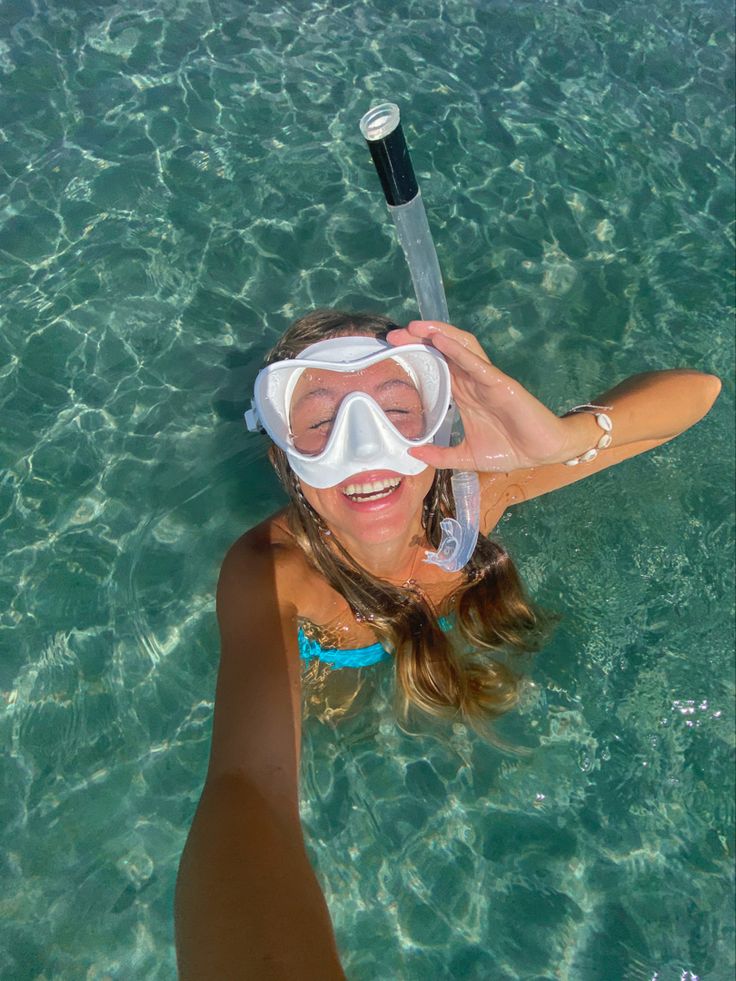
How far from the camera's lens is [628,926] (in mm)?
3516

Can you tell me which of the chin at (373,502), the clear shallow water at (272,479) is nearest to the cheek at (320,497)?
the chin at (373,502)

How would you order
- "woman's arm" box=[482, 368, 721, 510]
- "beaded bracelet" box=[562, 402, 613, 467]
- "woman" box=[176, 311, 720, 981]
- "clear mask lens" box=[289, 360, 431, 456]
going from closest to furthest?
1. "woman" box=[176, 311, 720, 981]
2. "clear mask lens" box=[289, 360, 431, 456]
3. "beaded bracelet" box=[562, 402, 613, 467]
4. "woman's arm" box=[482, 368, 721, 510]

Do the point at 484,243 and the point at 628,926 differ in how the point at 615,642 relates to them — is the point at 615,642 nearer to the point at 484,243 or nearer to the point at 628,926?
the point at 628,926

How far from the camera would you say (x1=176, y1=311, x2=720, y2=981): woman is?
86.4 inches

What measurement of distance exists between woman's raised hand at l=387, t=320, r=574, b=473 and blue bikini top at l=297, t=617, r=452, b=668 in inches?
41.6

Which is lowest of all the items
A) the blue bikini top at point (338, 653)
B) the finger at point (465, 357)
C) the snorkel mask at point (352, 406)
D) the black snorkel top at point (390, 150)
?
the blue bikini top at point (338, 653)

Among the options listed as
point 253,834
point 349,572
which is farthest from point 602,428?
point 253,834

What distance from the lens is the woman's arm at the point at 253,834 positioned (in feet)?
6.72

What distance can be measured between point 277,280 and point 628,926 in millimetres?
3710

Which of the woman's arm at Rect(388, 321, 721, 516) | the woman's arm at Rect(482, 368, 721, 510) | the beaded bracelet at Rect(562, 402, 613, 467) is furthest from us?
the woman's arm at Rect(482, 368, 721, 510)

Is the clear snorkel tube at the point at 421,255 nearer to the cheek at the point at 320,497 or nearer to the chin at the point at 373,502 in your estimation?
the chin at the point at 373,502

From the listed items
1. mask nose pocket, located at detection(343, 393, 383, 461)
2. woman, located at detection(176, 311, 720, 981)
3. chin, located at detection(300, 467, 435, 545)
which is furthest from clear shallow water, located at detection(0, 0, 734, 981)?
mask nose pocket, located at detection(343, 393, 383, 461)

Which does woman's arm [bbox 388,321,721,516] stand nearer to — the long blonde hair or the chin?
the chin

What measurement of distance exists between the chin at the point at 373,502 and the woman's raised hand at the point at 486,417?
155 millimetres
